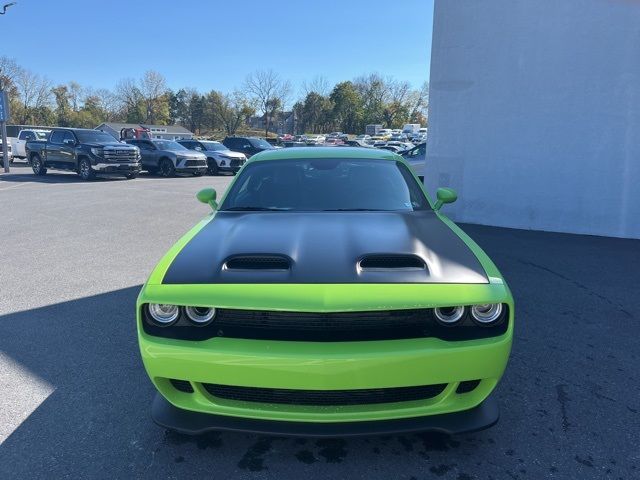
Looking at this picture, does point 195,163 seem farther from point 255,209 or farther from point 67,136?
point 255,209

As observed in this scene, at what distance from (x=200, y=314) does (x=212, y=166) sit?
21.0 meters

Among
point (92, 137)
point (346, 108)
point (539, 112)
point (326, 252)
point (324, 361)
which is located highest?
point (346, 108)

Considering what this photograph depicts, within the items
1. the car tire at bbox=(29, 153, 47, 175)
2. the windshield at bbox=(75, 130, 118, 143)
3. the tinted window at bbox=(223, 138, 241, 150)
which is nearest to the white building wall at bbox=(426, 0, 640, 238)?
the windshield at bbox=(75, 130, 118, 143)

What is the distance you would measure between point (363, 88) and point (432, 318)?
9986 centimetres

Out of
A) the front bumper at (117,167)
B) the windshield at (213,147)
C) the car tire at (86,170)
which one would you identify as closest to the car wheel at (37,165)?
the car tire at (86,170)

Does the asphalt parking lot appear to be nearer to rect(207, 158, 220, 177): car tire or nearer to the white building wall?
the white building wall

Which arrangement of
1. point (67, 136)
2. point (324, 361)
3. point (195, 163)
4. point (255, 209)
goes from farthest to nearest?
1. point (195, 163)
2. point (67, 136)
3. point (255, 209)
4. point (324, 361)

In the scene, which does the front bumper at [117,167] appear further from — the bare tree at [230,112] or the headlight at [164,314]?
the bare tree at [230,112]

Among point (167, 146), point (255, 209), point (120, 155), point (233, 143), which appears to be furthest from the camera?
point (233, 143)

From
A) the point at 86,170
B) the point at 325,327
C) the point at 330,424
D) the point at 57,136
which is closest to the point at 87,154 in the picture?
the point at 86,170

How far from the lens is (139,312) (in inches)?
89.7

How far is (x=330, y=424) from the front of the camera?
2.15 meters

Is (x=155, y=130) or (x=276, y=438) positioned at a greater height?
(x=155, y=130)

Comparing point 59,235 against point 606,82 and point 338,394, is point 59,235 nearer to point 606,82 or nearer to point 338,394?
point 338,394
